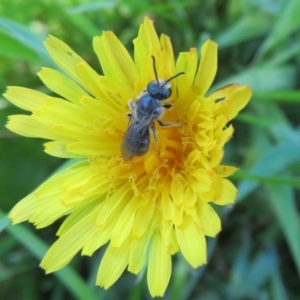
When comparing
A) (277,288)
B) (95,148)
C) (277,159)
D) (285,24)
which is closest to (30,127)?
(95,148)

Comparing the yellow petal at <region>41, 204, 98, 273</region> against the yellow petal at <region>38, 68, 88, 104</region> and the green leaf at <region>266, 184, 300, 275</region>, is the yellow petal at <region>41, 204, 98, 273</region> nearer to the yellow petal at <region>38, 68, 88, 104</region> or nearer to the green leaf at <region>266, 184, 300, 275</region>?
the yellow petal at <region>38, 68, 88, 104</region>

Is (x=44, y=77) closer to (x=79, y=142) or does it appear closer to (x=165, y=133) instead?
(x=79, y=142)

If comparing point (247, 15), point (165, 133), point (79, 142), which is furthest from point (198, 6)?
point (79, 142)

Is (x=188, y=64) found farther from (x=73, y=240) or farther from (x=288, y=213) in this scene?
(x=288, y=213)

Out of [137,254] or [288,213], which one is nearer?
[137,254]

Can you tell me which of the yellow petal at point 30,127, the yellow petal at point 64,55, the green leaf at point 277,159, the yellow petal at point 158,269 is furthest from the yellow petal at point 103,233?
the green leaf at point 277,159

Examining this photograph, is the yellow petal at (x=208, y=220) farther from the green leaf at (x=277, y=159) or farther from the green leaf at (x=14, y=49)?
the green leaf at (x=14, y=49)
